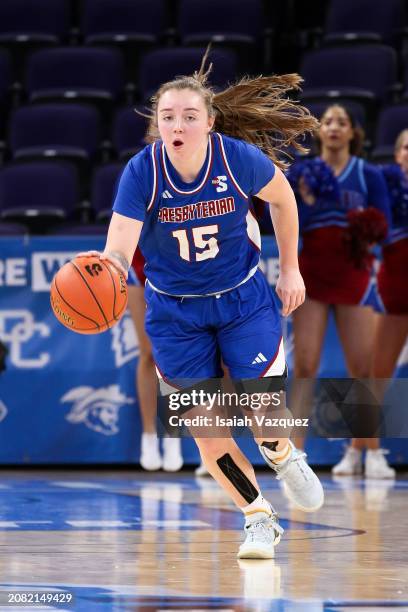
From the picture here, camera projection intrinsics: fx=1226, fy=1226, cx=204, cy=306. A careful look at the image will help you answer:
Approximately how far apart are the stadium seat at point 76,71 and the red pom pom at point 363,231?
436 cm

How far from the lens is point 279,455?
4.91 meters

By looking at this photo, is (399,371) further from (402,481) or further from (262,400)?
(262,400)

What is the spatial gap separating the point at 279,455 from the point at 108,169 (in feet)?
18.1

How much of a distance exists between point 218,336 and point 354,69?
664 cm

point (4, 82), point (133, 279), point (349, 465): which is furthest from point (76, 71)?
point (349, 465)

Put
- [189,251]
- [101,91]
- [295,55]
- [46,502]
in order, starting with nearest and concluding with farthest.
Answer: [189,251], [46,502], [101,91], [295,55]

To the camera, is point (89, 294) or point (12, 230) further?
point (12, 230)

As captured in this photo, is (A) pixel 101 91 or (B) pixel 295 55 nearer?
(A) pixel 101 91

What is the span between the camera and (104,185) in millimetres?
10000

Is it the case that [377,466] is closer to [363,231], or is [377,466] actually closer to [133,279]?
[363,231]

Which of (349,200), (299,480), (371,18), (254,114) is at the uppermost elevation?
(371,18)

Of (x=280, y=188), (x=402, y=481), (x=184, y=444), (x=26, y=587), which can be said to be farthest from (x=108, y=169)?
(x=26, y=587)

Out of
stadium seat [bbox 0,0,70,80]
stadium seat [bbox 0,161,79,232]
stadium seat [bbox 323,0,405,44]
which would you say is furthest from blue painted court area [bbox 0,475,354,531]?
stadium seat [bbox 0,0,70,80]

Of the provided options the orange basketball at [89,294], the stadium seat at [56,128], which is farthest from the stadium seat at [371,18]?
the orange basketball at [89,294]
